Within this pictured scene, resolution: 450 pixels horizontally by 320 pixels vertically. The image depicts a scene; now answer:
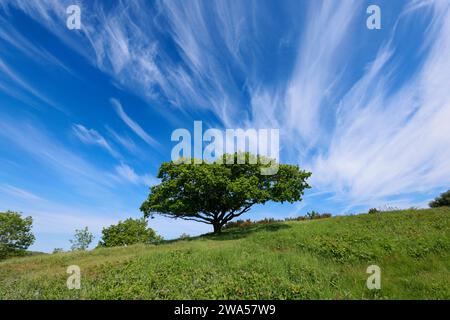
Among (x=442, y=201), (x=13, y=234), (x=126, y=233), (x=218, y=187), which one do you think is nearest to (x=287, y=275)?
(x=218, y=187)

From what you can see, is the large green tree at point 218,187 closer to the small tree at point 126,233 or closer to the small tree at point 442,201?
the small tree at point 442,201

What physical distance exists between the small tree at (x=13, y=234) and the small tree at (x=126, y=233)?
1922cm

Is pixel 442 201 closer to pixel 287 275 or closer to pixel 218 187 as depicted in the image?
pixel 218 187

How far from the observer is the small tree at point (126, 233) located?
66062 millimetres

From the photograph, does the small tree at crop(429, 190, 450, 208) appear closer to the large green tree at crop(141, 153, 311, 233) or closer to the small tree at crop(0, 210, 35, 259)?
the large green tree at crop(141, 153, 311, 233)

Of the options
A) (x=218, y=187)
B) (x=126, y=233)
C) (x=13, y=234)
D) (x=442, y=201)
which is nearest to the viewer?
(x=218, y=187)

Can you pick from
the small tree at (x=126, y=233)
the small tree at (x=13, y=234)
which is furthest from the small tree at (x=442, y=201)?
the small tree at (x=13, y=234)

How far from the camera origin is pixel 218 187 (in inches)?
1137

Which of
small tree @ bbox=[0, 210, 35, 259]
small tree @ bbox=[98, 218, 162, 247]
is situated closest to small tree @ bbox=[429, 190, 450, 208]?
small tree @ bbox=[98, 218, 162, 247]

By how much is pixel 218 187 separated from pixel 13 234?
1684 inches

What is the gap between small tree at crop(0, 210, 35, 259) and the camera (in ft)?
153
